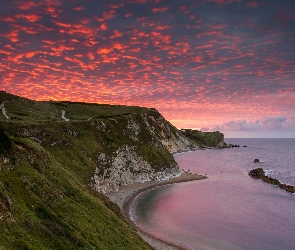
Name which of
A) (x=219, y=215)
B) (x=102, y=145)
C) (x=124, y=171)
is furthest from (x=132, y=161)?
(x=219, y=215)

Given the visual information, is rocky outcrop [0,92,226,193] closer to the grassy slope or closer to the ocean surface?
the ocean surface

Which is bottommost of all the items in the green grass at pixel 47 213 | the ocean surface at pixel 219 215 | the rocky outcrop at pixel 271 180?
the ocean surface at pixel 219 215

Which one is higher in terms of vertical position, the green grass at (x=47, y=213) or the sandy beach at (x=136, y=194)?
the green grass at (x=47, y=213)

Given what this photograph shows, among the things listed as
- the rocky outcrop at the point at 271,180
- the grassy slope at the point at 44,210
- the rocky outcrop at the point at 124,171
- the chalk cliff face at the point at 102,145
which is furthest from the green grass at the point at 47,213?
the rocky outcrop at the point at 271,180

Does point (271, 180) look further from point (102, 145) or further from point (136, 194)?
point (102, 145)

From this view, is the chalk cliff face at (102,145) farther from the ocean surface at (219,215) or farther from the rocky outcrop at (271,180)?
the rocky outcrop at (271,180)

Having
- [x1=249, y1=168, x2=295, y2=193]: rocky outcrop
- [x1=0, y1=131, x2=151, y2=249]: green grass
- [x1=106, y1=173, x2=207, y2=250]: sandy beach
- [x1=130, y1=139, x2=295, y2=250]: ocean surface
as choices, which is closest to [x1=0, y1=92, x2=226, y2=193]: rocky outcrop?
[x1=106, y1=173, x2=207, y2=250]: sandy beach

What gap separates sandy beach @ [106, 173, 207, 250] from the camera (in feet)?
159

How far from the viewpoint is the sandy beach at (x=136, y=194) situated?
48547 mm

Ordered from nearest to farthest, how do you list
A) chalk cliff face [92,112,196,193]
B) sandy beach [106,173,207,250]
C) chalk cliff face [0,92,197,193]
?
sandy beach [106,173,207,250] < chalk cliff face [0,92,197,193] < chalk cliff face [92,112,196,193]

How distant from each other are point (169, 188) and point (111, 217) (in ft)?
197

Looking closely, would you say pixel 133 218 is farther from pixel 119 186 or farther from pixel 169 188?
pixel 169 188

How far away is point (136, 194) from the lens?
270 ft

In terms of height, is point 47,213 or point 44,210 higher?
point 44,210
